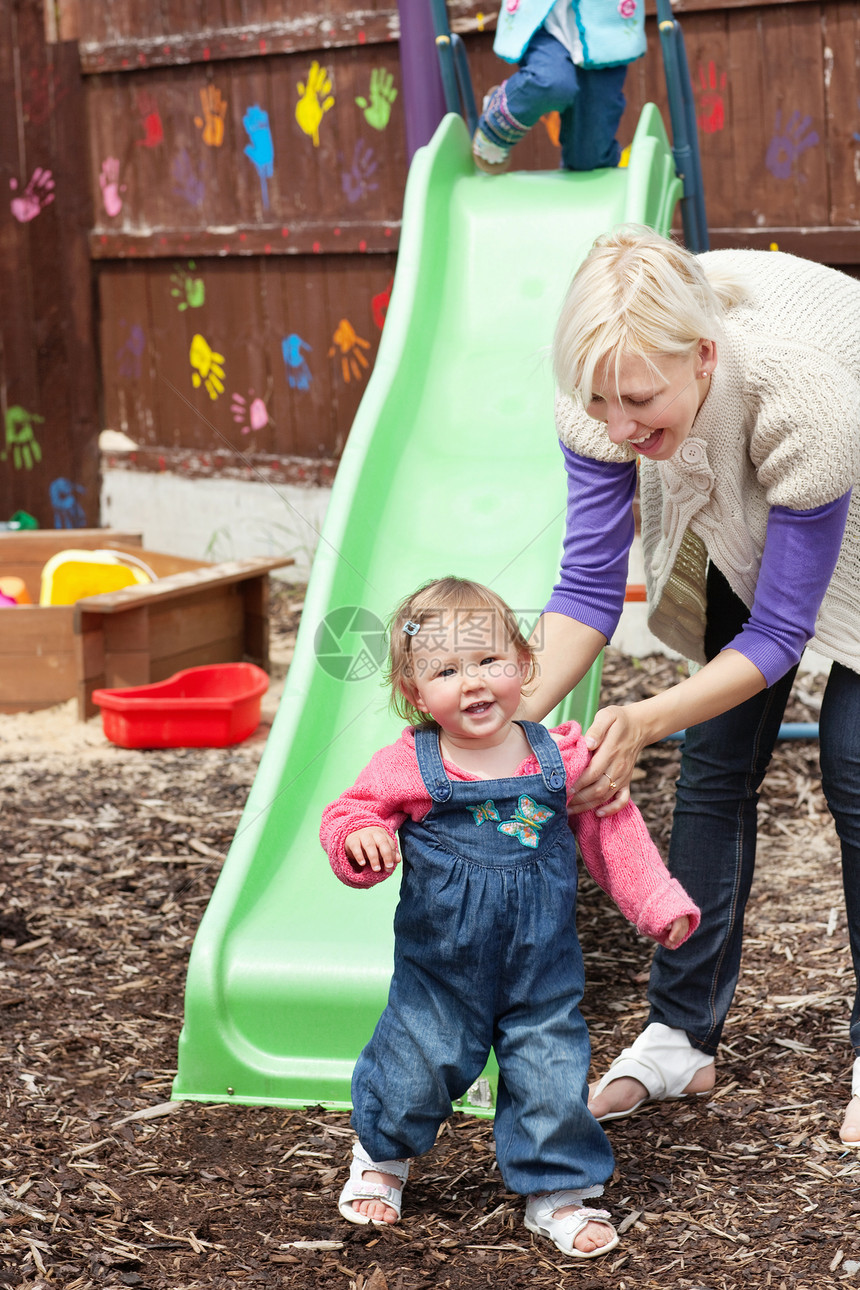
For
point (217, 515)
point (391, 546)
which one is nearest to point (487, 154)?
point (391, 546)

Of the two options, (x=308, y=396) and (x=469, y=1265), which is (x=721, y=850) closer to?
(x=469, y=1265)

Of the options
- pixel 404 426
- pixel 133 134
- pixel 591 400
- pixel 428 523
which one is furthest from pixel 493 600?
pixel 133 134

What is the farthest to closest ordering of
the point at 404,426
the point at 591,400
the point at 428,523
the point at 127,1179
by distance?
1. the point at 404,426
2. the point at 428,523
3. the point at 127,1179
4. the point at 591,400

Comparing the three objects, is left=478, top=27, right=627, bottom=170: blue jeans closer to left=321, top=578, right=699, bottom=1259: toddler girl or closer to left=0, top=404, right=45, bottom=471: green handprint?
left=321, top=578, right=699, bottom=1259: toddler girl

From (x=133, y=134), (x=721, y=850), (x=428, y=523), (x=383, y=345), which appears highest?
(x=133, y=134)

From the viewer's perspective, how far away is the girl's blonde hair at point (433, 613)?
1990 millimetres

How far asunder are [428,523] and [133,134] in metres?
4.21

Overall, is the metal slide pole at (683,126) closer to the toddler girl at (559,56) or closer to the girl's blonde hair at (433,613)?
the toddler girl at (559,56)

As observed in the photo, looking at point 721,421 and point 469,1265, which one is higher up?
point 721,421

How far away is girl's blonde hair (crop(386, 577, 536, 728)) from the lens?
1.99 metres

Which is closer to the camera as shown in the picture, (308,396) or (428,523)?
(428,523)

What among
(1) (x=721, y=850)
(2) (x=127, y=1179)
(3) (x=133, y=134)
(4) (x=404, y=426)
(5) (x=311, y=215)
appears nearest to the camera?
(2) (x=127, y=1179)

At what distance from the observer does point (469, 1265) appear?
2.05 meters

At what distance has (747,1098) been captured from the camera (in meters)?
2.53
